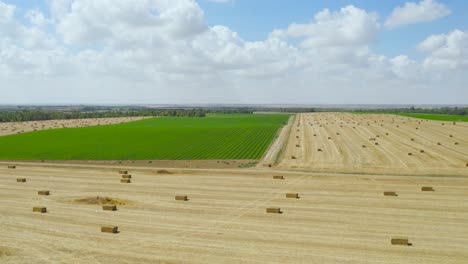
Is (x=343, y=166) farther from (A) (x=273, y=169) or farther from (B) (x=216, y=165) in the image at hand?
(B) (x=216, y=165)

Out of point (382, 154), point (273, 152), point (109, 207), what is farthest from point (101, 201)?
point (382, 154)

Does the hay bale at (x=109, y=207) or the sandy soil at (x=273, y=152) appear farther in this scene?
the sandy soil at (x=273, y=152)

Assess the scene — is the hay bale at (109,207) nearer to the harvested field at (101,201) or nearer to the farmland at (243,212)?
the farmland at (243,212)

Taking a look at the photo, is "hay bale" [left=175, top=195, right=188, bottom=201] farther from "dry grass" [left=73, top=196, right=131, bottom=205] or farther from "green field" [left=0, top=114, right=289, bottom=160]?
"green field" [left=0, top=114, right=289, bottom=160]

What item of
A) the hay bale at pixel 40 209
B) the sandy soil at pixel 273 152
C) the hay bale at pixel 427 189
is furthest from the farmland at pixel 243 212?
the sandy soil at pixel 273 152

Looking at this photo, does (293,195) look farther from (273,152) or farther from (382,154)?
(382,154)

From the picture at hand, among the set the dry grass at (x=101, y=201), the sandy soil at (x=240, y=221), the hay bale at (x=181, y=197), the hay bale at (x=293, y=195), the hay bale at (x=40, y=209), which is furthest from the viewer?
the hay bale at (x=293, y=195)

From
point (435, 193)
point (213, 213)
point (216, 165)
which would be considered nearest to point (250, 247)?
point (213, 213)

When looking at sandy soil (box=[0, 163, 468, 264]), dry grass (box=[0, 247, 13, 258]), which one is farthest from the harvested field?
dry grass (box=[0, 247, 13, 258])
